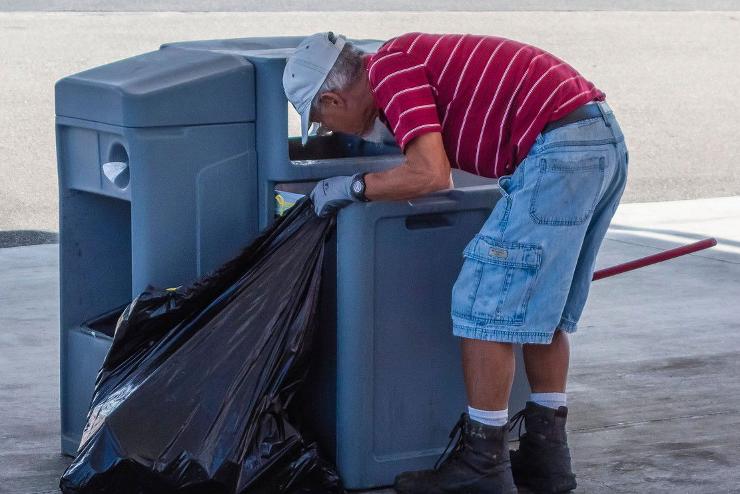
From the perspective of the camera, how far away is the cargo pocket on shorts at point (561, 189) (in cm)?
278

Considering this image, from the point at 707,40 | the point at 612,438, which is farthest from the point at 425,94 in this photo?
the point at 707,40

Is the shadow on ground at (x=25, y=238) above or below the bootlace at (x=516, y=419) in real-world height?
above

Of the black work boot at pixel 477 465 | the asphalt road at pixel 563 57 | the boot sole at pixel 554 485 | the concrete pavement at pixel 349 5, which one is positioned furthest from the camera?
the concrete pavement at pixel 349 5

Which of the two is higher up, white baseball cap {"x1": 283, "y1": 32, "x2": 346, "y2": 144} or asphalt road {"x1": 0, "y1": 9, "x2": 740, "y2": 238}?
asphalt road {"x1": 0, "y1": 9, "x2": 740, "y2": 238}

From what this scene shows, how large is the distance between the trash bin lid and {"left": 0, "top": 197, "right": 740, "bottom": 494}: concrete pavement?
3.00 ft

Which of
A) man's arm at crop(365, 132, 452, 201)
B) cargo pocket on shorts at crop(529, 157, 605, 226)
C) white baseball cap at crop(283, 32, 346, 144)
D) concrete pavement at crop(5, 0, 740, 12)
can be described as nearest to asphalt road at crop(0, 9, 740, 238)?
concrete pavement at crop(5, 0, 740, 12)

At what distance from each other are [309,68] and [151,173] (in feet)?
1.52

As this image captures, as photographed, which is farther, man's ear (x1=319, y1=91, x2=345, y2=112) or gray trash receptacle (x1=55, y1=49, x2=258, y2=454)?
gray trash receptacle (x1=55, y1=49, x2=258, y2=454)

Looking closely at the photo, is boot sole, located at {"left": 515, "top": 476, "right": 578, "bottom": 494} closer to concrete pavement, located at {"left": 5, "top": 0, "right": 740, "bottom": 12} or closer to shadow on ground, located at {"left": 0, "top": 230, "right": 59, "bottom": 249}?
shadow on ground, located at {"left": 0, "top": 230, "right": 59, "bottom": 249}

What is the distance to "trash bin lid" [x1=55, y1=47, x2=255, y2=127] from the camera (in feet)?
9.72

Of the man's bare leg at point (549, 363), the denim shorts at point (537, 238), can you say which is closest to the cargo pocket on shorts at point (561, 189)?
the denim shorts at point (537, 238)

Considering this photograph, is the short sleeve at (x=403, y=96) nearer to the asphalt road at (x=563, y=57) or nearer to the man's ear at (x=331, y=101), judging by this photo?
the man's ear at (x=331, y=101)

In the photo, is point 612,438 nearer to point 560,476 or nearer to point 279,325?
point 560,476

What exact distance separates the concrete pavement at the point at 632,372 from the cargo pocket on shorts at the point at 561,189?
29.5 inches
